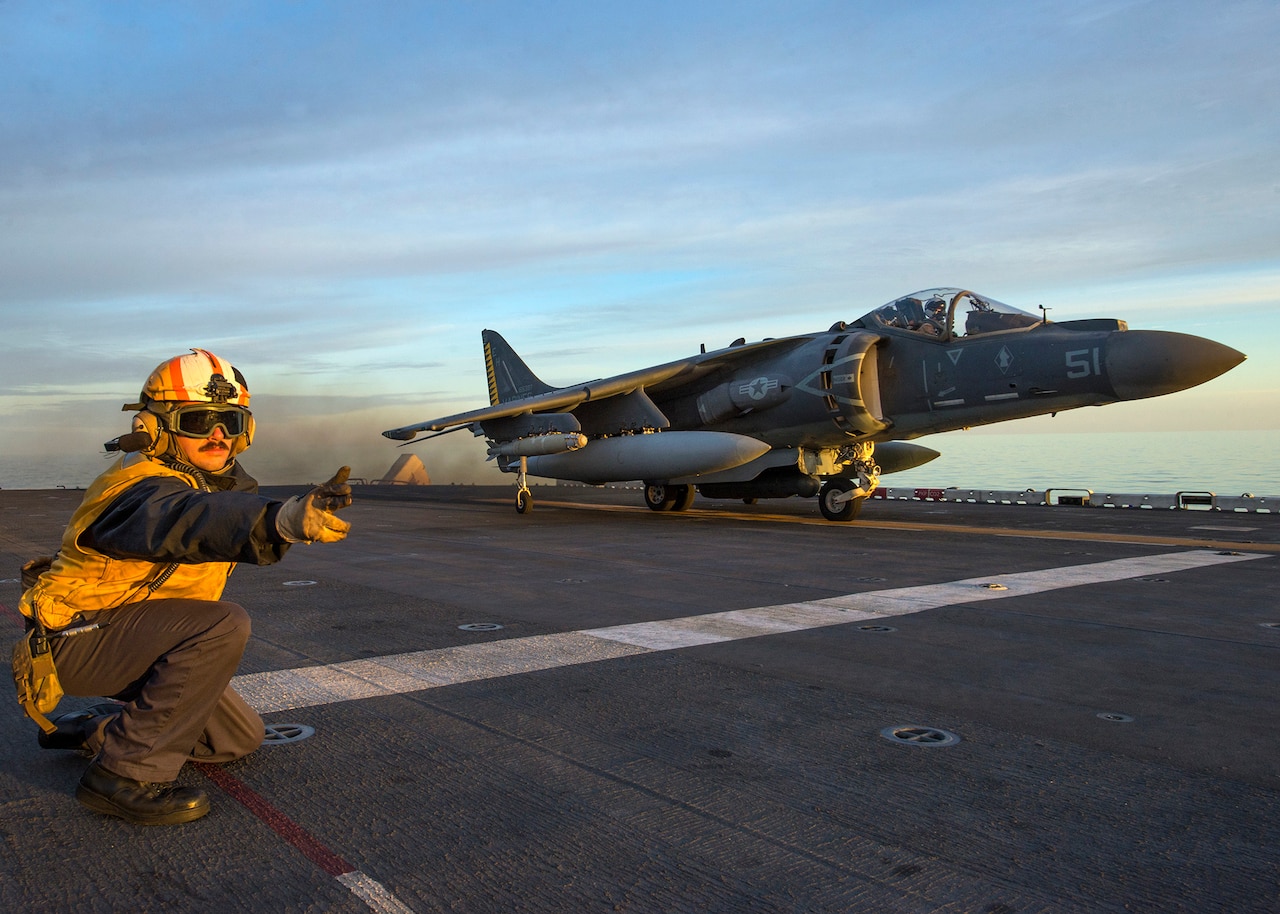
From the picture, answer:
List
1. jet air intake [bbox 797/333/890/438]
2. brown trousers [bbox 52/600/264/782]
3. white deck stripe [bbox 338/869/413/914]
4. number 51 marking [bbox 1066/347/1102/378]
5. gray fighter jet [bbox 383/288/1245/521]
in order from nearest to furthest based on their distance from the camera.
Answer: white deck stripe [bbox 338/869/413/914] < brown trousers [bbox 52/600/264/782] < number 51 marking [bbox 1066/347/1102/378] < gray fighter jet [bbox 383/288/1245/521] < jet air intake [bbox 797/333/890/438]

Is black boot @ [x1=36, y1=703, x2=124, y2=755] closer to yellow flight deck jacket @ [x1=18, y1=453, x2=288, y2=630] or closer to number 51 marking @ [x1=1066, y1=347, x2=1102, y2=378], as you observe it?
yellow flight deck jacket @ [x1=18, y1=453, x2=288, y2=630]

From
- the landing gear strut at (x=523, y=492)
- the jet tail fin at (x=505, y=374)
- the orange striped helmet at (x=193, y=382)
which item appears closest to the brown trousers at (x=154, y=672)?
the orange striped helmet at (x=193, y=382)

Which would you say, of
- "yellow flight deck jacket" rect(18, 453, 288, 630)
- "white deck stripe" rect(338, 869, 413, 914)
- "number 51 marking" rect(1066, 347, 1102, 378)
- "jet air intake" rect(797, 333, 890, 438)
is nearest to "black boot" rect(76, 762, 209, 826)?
"yellow flight deck jacket" rect(18, 453, 288, 630)

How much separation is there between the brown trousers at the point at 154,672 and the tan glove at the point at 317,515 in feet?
3.02

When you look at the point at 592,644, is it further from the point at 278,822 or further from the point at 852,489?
the point at 852,489

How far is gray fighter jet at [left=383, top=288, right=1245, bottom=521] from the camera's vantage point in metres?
13.6

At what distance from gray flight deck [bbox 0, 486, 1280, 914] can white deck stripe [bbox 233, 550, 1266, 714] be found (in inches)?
1.6

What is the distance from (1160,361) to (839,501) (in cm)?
613

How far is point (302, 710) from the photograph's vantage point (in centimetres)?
495

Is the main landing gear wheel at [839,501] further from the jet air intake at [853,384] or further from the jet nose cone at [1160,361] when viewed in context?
the jet nose cone at [1160,361]

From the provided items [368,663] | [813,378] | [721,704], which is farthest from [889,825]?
[813,378]

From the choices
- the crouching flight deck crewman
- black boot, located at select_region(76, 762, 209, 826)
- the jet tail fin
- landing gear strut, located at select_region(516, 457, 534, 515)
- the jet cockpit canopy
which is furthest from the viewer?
the jet tail fin

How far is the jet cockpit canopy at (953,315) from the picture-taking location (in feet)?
49.0

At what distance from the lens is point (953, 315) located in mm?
15227
